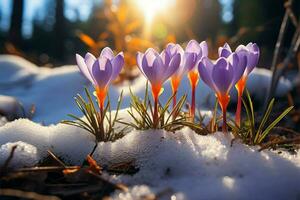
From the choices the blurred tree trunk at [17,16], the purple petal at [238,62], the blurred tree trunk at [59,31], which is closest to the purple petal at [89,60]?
the purple petal at [238,62]

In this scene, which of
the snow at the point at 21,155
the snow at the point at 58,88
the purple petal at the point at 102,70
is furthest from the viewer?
the snow at the point at 58,88

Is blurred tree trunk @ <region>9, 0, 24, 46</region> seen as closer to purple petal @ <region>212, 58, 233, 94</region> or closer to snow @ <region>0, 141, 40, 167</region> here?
snow @ <region>0, 141, 40, 167</region>

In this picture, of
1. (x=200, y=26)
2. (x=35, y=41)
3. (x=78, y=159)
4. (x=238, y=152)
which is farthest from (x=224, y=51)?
(x=35, y=41)

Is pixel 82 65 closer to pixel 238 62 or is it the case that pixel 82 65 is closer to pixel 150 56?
pixel 150 56

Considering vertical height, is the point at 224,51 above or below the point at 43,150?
above

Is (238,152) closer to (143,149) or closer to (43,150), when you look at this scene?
(143,149)

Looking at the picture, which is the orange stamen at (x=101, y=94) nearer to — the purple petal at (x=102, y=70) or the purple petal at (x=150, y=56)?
the purple petal at (x=102, y=70)
